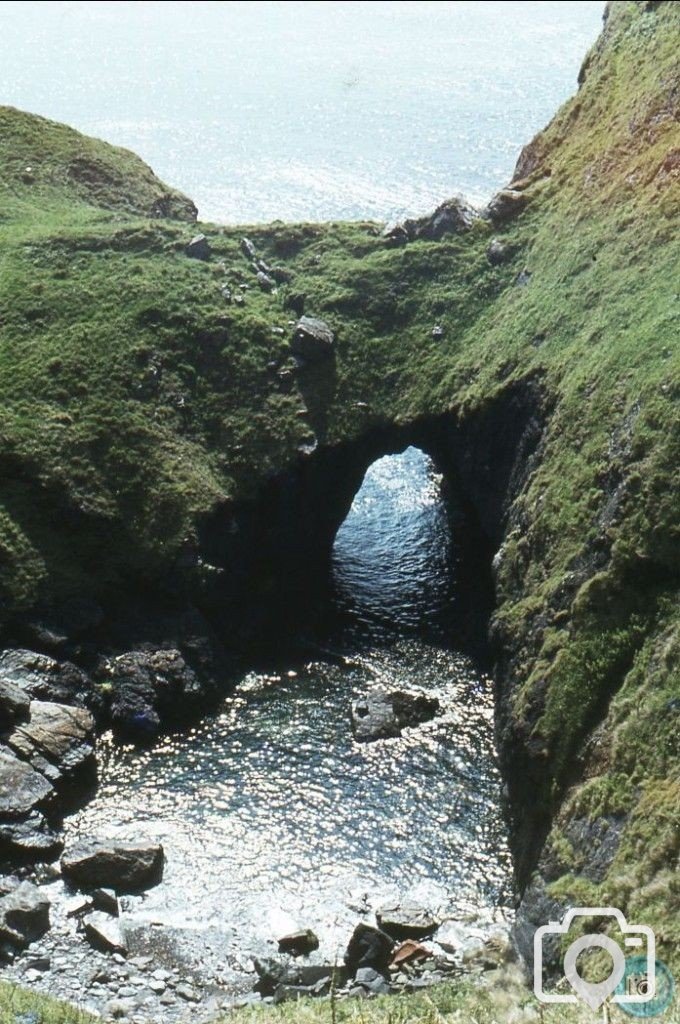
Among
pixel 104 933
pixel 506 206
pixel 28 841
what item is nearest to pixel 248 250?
pixel 506 206

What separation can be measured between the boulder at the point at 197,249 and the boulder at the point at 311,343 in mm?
10750

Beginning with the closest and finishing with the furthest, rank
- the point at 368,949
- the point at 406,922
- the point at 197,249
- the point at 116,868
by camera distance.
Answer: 1. the point at 368,949
2. the point at 406,922
3. the point at 116,868
4. the point at 197,249

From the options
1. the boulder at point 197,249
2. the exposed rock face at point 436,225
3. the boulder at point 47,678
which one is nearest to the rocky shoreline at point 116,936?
the boulder at point 47,678

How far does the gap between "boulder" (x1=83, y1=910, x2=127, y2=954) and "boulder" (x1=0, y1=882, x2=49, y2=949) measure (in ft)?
5.60

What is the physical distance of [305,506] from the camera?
225 ft

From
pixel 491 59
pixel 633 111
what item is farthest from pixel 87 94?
pixel 633 111

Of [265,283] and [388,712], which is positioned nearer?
[388,712]

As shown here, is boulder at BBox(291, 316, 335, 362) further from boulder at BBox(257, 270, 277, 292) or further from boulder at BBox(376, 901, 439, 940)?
boulder at BBox(376, 901, 439, 940)

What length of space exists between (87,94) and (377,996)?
135 metres

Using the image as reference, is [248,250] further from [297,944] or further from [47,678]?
[297,944]

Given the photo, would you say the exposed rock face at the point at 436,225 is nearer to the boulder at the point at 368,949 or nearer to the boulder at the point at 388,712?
the boulder at the point at 388,712

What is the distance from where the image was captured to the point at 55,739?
50.3 m

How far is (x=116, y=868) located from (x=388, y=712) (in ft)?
53.1

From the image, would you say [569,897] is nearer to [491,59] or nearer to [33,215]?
[33,215]
